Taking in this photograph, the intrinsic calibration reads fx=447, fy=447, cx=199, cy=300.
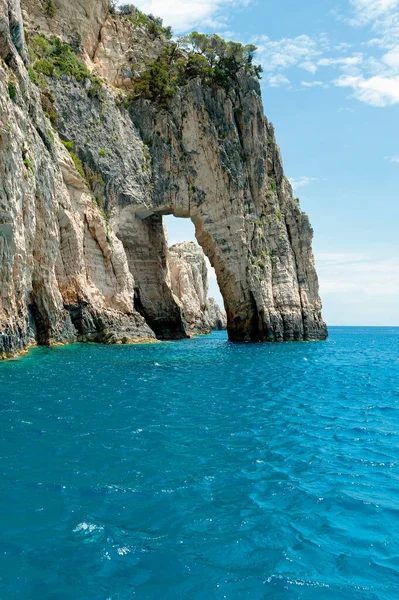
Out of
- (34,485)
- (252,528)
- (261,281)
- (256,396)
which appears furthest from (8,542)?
(261,281)

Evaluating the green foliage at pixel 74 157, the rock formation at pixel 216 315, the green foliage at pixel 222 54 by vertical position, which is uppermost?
the green foliage at pixel 222 54

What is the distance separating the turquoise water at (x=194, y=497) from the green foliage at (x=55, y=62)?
35.1m

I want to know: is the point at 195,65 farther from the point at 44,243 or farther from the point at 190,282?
the point at 190,282

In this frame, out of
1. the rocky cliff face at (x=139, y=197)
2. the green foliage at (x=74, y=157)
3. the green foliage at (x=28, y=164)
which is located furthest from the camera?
the green foliage at (x=74, y=157)

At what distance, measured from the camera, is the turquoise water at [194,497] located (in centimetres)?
528

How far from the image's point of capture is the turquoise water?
5277mm

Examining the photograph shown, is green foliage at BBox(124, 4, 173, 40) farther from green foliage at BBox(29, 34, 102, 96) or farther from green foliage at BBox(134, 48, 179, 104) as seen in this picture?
green foliage at BBox(29, 34, 102, 96)

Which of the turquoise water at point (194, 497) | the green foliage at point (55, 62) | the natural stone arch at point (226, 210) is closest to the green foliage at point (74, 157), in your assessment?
the green foliage at point (55, 62)

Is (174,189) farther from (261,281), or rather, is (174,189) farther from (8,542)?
(8,542)

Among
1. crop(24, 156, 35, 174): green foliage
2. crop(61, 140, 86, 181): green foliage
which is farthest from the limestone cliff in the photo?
crop(24, 156, 35, 174): green foliage

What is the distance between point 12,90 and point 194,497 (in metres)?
25.7

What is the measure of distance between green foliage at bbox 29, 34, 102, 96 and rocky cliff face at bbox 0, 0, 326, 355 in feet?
0.92

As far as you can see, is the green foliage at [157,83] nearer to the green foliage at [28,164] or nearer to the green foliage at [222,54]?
the green foliage at [222,54]

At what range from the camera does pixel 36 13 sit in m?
43.2
